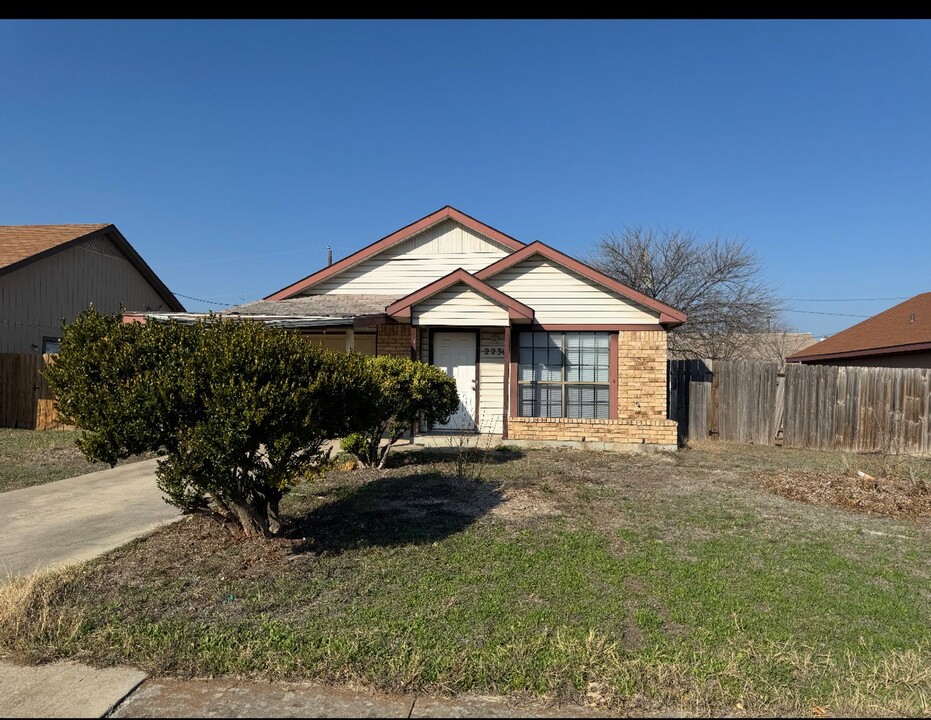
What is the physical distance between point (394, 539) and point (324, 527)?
808 millimetres

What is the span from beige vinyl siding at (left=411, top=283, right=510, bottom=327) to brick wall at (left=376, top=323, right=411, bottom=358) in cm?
120

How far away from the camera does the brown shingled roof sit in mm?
16472

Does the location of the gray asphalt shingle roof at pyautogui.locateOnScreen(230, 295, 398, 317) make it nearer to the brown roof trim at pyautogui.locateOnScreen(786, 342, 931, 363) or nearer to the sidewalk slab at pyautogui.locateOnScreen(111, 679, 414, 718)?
the sidewalk slab at pyautogui.locateOnScreen(111, 679, 414, 718)

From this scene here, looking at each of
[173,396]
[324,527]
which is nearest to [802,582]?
[324,527]

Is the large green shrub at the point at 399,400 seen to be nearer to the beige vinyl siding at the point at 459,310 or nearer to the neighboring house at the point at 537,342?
the beige vinyl siding at the point at 459,310

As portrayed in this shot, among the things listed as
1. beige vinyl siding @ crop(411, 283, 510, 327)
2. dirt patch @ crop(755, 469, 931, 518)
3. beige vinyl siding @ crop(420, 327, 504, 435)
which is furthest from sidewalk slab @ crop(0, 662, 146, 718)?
beige vinyl siding @ crop(420, 327, 504, 435)

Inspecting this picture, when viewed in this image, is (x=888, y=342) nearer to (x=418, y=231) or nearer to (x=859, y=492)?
(x=859, y=492)

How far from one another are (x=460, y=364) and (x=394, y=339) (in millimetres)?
1492

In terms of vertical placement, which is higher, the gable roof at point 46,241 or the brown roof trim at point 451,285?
the gable roof at point 46,241

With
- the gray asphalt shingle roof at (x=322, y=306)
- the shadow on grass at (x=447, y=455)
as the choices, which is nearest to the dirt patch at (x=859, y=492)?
the shadow on grass at (x=447, y=455)

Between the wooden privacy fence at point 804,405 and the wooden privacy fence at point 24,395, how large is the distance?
48.9 feet

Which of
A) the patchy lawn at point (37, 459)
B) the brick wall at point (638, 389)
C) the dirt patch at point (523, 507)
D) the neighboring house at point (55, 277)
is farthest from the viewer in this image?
the neighboring house at point (55, 277)

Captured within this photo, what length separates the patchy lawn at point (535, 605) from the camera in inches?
121

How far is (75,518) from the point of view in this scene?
6.30 meters
